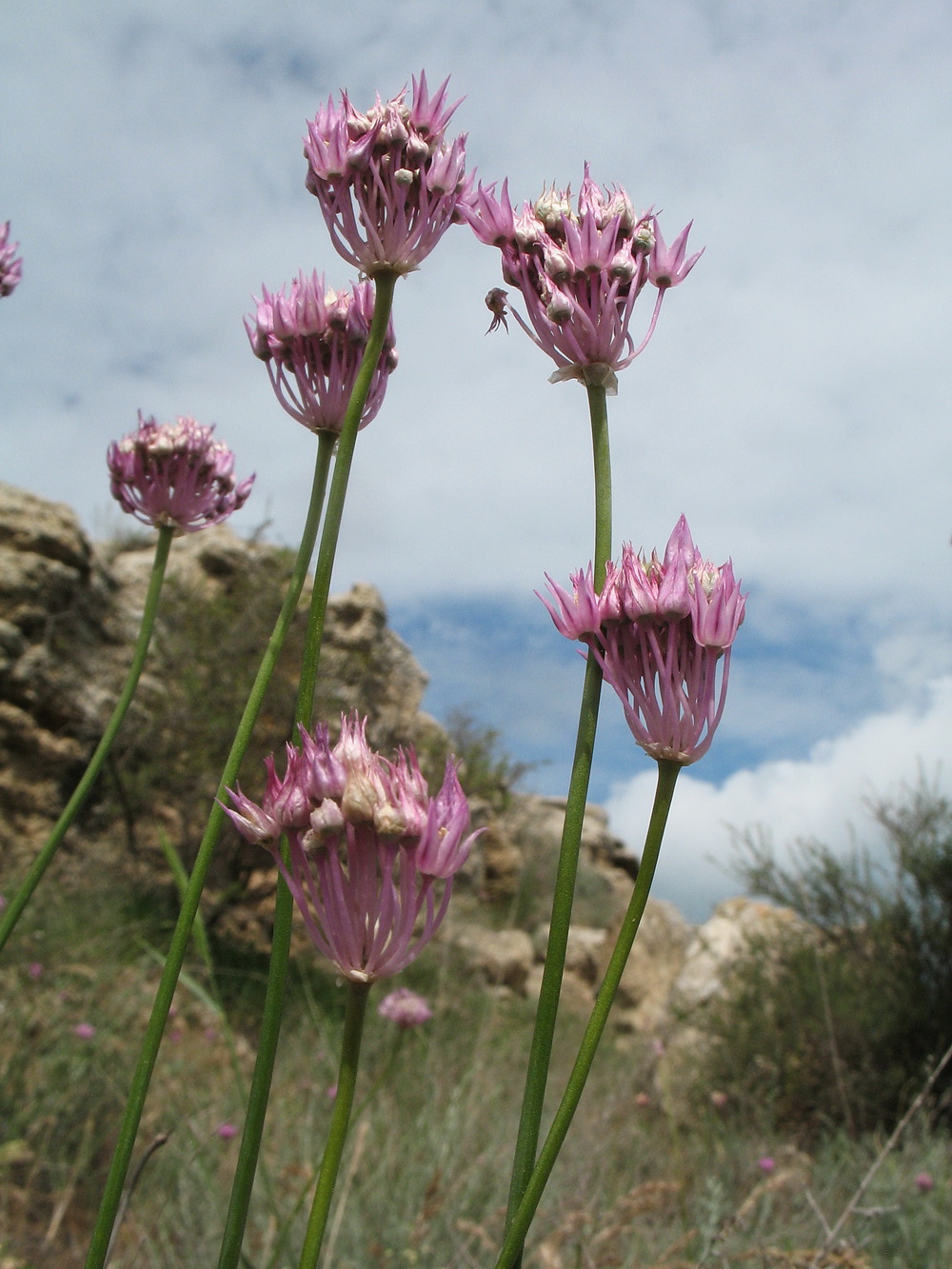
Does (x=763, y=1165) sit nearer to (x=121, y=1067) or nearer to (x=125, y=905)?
(x=121, y=1067)

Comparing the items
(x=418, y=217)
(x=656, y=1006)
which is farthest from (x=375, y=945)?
(x=656, y=1006)

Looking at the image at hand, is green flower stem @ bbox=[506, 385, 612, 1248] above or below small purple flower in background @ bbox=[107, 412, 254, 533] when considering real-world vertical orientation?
below

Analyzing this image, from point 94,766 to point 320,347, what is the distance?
2.41 ft

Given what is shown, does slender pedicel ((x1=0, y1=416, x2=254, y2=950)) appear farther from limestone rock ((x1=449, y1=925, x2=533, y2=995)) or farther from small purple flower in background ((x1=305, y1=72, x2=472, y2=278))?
limestone rock ((x1=449, y1=925, x2=533, y2=995))

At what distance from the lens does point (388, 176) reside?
104 cm

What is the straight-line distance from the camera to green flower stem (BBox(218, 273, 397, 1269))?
0.85 meters

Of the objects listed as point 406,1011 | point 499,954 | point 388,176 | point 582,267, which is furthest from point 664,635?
point 499,954

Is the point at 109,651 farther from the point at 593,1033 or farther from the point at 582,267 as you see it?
the point at 593,1033

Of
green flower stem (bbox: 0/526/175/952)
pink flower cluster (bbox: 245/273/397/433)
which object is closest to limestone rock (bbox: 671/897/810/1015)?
green flower stem (bbox: 0/526/175/952)

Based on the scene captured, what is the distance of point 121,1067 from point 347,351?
164 inches

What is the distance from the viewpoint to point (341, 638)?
374 inches

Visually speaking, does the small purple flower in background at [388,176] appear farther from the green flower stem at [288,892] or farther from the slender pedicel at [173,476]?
the slender pedicel at [173,476]

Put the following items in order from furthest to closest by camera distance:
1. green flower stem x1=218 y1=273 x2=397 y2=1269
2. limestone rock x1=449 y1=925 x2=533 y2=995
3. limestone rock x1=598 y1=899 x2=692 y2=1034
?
limestone rock x1=598 y1=899 x2=692 y2=1034 < limestone rock x1=449 y1=925 x2=533 y2=995 < green flower stem x1=218 y1=273 x2=397 y2=1269

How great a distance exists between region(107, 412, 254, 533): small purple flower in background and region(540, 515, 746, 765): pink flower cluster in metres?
1.16
